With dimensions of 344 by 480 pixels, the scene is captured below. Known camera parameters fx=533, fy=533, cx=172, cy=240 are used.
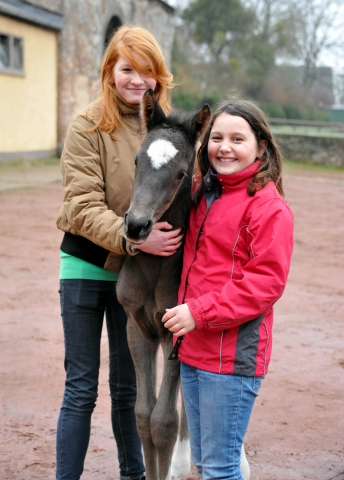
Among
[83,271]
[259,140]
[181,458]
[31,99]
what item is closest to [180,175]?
[259,140]

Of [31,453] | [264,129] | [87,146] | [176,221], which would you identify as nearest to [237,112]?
[264,129]

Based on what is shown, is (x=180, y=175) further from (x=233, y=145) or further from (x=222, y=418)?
(x=222, y=418)

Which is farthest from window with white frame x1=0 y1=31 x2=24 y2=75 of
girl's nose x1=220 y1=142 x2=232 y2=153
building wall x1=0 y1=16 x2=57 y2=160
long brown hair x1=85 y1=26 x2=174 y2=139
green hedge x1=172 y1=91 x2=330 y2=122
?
green hedge x1=172 y1=91 x2=330 y2=122

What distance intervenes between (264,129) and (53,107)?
16.0 m

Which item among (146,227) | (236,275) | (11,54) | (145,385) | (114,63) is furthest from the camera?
(11,54)

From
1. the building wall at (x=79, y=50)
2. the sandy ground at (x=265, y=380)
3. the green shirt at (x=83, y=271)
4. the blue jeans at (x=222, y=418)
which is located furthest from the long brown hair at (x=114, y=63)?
the building wall at (x=79, y=50)

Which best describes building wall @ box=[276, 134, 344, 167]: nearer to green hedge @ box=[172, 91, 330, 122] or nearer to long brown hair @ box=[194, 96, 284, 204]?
green hedge @ box=[172, 91, 330, 122]

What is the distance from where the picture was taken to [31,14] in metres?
15.1

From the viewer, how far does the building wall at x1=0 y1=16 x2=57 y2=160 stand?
49.2 feet

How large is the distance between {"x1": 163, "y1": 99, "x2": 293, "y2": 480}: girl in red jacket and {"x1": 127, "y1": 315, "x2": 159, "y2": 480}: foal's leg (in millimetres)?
290

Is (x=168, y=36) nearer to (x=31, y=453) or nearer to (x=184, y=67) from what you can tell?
(x=184, y=67)

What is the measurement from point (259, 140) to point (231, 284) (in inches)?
26.1

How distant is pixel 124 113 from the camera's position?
2.60 meters

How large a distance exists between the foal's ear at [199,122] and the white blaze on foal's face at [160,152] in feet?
0.51
